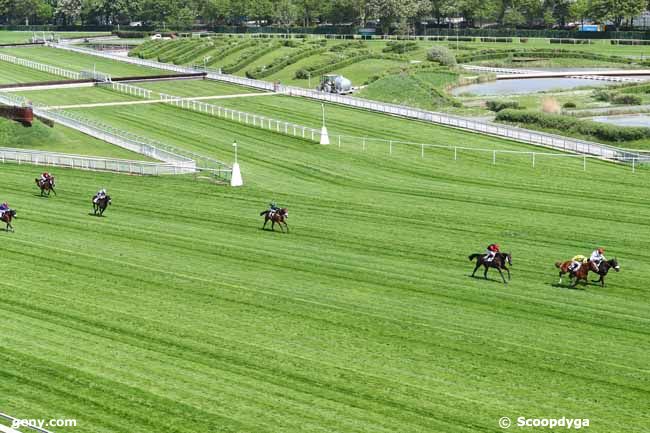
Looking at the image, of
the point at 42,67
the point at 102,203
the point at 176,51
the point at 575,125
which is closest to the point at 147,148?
the point at 102,203

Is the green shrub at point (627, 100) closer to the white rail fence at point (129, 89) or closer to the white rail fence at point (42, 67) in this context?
the white rail fence at point (129, 89)

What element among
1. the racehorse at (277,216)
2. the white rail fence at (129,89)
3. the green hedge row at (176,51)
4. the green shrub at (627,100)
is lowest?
the racehorse at (277,216)

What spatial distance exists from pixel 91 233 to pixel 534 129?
38.3 metres

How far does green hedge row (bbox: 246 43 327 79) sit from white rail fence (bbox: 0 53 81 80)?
62.5 ft

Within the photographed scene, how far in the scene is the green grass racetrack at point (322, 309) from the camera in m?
23.2

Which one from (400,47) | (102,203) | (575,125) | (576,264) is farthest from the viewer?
(400,47)

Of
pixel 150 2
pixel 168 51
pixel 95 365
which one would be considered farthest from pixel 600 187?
pixel 150 2

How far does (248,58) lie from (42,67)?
23.7m

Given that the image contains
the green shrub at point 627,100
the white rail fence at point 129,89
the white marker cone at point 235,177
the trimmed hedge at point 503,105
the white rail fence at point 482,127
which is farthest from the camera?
the white rail fence at point 129,89

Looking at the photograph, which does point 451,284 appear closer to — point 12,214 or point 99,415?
point 99,415

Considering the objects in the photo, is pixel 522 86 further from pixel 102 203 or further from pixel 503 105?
pixel 102 203

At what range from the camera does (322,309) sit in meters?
30.7

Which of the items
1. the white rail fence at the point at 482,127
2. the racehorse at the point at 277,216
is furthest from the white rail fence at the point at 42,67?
the racehorse at the point at 277,216

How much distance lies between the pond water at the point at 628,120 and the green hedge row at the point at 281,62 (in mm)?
47077
